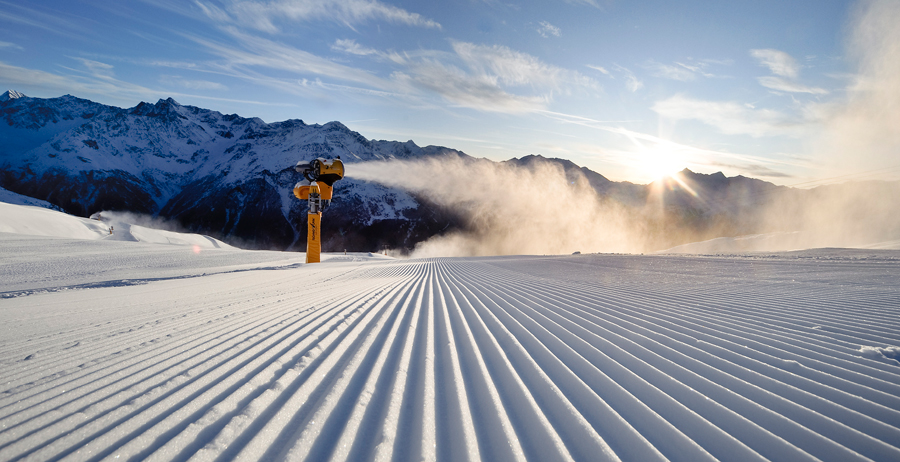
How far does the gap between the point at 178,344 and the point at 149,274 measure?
26.9ft

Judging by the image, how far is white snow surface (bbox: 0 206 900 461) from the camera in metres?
1.78

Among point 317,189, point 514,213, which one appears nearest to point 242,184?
point 514,213

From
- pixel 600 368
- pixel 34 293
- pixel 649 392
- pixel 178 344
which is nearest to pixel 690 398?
pixel 649 392

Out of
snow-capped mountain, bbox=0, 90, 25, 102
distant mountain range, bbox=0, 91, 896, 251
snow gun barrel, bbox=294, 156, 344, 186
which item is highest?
snow-capped mountain, bbox=0, 90, 25, 102

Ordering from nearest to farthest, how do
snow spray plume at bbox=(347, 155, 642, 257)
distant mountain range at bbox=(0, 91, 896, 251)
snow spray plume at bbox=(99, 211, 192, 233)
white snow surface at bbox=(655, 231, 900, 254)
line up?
1. white snow surface at bbox=(655, 231, 900, 254)
2. snow spray plume at bbox=(347, 155, 642, 257)
3. distant mountain range at bbox=(0, 91, 896, 251)
4. snow spray plume at bbox=(99, 211, 192, 233)

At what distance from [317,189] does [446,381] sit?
18.1 m

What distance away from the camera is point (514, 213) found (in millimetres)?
79625

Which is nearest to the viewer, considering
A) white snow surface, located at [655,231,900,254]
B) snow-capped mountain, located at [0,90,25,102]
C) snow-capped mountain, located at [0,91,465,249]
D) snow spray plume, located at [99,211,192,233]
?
white snow surface, located at [655,231,900,254]

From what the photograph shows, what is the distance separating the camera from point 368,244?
8900 centimetres

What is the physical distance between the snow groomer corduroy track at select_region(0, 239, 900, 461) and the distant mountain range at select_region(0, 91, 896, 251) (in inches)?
3303

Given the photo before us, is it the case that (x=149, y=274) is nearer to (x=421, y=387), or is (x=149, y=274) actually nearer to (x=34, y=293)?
(x=34, y=293)

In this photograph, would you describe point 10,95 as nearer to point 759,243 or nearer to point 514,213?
point 514,213

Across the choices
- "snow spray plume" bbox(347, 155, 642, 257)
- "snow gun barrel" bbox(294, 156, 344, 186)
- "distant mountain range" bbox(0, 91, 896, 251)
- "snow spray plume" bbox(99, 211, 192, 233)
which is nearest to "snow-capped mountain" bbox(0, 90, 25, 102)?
"distant mountain range" bbox(0, 91, 896, 251)

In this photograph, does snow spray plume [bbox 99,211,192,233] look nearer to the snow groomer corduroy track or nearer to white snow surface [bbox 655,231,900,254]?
white snow surface [bbox 655,231,900,254]
